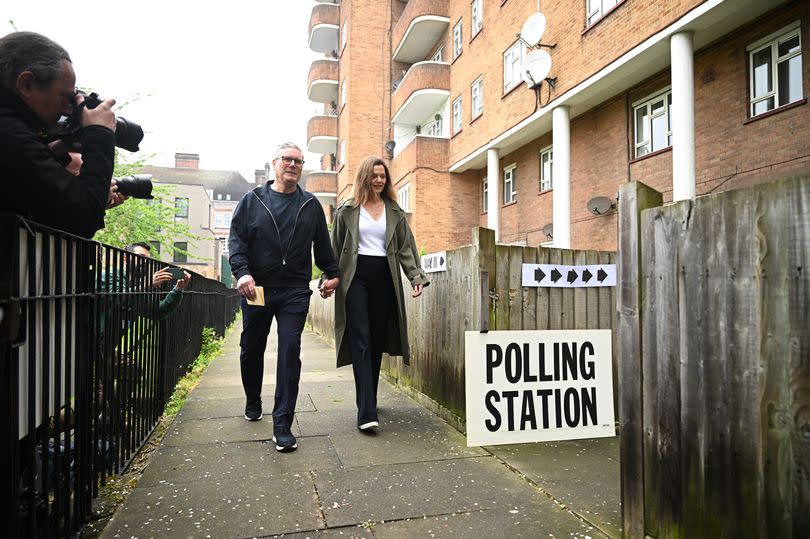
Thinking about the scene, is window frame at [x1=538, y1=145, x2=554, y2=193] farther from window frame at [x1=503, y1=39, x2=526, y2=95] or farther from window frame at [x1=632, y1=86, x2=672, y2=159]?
window frame at [x1=632, y1=86, x2=672, y2=159]

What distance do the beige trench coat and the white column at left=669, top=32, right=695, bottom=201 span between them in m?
6.62

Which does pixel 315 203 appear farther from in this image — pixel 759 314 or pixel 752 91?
pixel 752 91

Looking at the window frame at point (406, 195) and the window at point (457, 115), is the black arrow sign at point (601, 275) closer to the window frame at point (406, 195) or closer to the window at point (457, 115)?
the window at point (457, 115)

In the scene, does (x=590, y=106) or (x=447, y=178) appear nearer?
(x=590, y=106)

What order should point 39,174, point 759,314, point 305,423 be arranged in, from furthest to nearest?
point 305,423 → point 39,174 → point 759,314

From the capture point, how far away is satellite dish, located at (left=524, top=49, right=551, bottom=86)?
13.4m

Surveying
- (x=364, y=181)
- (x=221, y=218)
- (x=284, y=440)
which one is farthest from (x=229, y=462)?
(x=221, y=218)

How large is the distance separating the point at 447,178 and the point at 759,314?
1939cm

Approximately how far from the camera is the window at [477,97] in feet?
60.1

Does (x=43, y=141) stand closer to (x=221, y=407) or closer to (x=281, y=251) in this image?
(x=281, y=251)

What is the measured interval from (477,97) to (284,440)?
56.1 ft

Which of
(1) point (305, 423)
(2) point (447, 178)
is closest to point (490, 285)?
(1) point (305, 423)

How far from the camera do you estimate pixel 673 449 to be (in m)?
2.05

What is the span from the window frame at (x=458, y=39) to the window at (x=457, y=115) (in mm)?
1796
